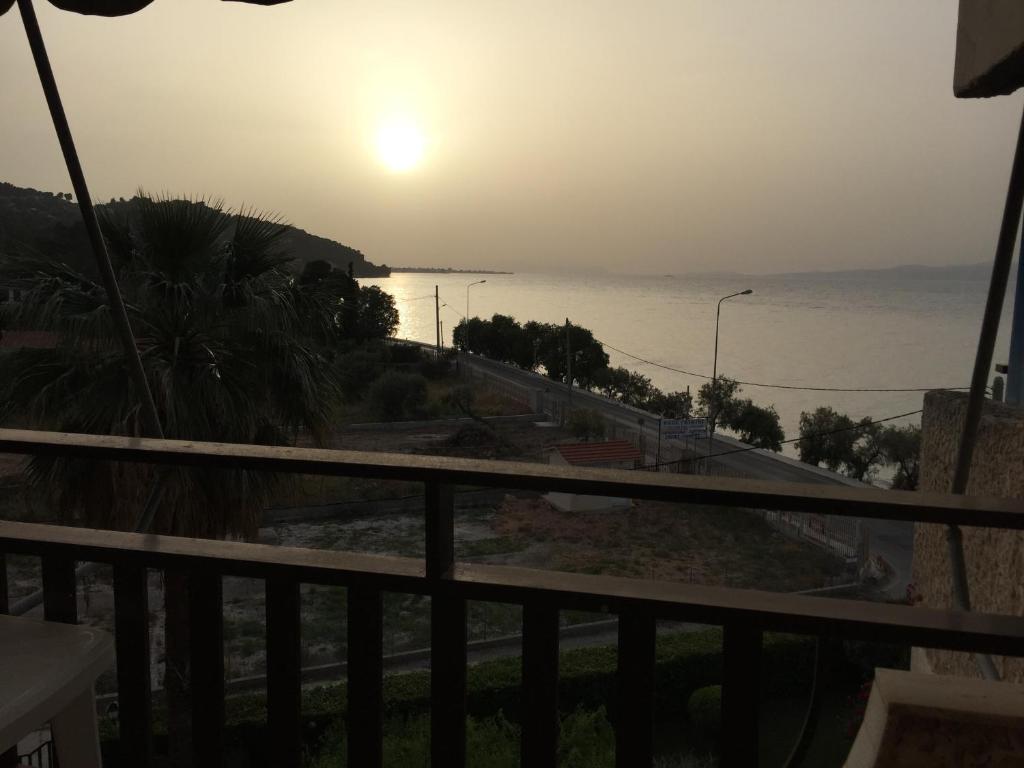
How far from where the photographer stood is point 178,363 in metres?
5.49

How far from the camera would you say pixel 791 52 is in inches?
→ 579

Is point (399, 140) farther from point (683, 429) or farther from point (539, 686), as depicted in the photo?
point (683, 429)

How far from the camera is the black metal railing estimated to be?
2.21ft

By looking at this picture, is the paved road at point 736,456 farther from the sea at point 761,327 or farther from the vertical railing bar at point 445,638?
the vertical railing bar at point 445,638

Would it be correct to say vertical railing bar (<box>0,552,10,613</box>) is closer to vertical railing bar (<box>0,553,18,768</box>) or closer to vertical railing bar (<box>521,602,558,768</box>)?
vertical railing bar (<box>0,553,18,768</box>)

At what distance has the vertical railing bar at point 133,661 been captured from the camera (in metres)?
0.91

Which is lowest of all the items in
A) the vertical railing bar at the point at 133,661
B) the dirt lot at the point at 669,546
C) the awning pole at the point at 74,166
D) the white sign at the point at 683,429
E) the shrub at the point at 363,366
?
the dirt lot at the point at 669,546

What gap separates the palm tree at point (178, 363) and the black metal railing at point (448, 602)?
4342 millimetres

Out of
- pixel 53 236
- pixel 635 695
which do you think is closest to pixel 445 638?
pixel 635 695

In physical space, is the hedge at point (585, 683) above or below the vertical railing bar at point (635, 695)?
below

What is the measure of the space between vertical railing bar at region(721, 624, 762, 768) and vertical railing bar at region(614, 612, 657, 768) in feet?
0.23

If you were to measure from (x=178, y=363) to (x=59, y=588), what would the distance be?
4924mm

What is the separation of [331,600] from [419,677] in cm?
639

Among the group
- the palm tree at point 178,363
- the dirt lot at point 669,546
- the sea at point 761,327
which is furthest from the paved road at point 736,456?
the palm tree at point 178,363
